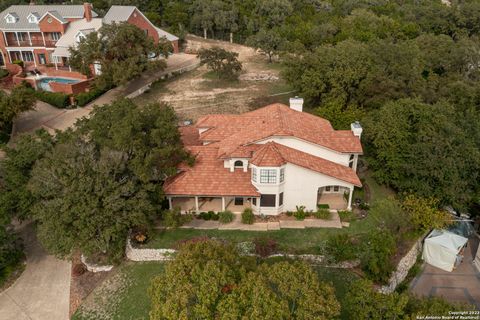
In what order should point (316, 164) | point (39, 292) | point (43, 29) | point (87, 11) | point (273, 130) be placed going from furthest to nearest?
point (43, 29), point (87, 11), point (273, 130), point (316, 164), point (39, 292)

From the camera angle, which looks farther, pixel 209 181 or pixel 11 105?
pixel 11 105

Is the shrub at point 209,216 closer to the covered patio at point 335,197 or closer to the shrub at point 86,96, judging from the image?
the covered patio at point 335,197

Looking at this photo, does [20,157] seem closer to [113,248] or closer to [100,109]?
[100,109]

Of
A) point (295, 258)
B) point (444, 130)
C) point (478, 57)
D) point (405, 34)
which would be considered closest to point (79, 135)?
point (295, 258)

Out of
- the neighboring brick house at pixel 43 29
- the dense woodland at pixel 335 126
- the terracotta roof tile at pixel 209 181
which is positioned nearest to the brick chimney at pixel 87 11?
the neighboring brick house at pixel 43 29

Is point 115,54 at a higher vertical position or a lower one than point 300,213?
higher

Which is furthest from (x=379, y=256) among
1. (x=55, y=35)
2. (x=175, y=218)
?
(x=55, y=35)

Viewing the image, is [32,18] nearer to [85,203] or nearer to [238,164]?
[238,164]

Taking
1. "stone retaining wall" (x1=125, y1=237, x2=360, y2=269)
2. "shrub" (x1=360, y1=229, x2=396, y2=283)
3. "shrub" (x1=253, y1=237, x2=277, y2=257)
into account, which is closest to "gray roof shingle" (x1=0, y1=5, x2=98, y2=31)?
"stone retaining wall" (x1=125, y1=237, x2=360, y2=269)
